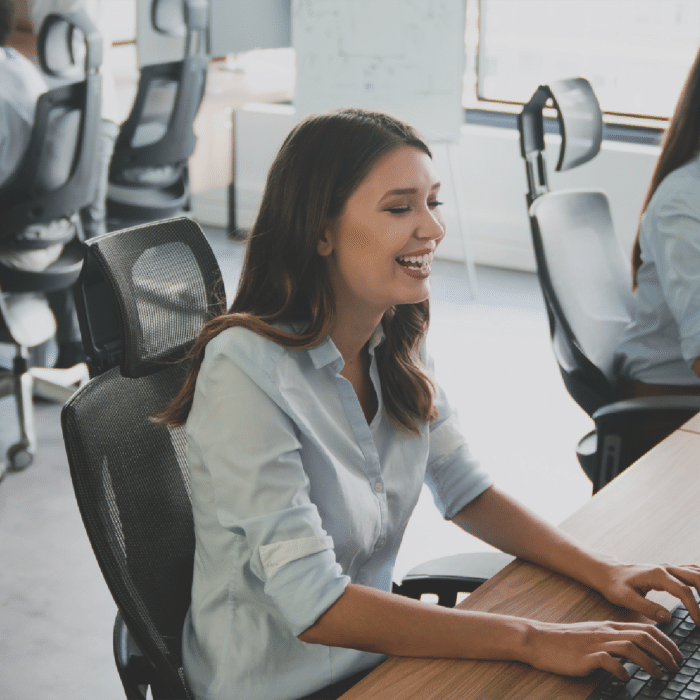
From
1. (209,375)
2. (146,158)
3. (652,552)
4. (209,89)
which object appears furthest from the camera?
(209,89)

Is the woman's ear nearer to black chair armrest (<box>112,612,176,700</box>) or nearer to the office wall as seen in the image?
black chair armrest (<box>112,612,176,700</box>)

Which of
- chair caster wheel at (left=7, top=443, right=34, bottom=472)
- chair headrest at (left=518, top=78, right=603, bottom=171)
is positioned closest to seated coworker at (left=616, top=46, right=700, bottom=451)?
chair headrest at (left=518, top=78, right=603, bottom=171)

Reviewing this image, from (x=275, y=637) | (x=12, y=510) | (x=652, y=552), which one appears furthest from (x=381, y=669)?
(x=12, y=510)

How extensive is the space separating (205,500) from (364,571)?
224 mm

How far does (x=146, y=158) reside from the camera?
328 centimetres

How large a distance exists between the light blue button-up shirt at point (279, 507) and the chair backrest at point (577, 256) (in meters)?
0.78

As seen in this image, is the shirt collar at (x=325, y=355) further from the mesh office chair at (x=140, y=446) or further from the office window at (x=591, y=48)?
the office window at (x=591, y=48)

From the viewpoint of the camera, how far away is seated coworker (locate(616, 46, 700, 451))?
178 cm

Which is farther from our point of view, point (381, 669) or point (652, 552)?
point (652, 552)

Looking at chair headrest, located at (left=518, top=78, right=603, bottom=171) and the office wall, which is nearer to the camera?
chair headrest, located at (left=518, top=78, right=603, bottom=171)

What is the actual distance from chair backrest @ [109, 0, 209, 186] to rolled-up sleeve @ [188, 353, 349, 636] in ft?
7.92

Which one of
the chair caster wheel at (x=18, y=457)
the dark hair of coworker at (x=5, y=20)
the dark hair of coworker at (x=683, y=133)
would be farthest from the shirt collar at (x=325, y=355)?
the dark hair of coworker at (x=5, y=20)

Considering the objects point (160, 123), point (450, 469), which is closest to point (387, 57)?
point (160, 123)

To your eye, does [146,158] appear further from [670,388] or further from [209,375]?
[209,375]
